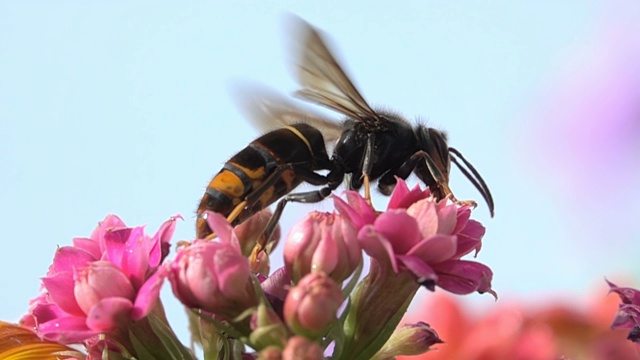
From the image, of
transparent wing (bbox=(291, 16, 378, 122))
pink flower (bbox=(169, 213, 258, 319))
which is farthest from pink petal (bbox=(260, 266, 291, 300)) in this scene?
transparent wing (bbox=(291, 16, 378, 122))

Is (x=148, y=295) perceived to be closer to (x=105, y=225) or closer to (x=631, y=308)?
(x=105, y=225)

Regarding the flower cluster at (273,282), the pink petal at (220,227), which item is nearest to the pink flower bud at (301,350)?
the flower cluster at (273,282)

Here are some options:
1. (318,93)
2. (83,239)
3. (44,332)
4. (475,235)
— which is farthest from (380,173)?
(44,332)

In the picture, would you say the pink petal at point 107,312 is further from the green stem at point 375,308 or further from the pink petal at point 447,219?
the pink petal at point 447,219

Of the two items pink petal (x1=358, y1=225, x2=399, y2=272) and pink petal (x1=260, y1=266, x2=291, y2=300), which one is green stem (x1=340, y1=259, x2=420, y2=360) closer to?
pink petal (x1=358, y1=225, x2=399, y2=272)

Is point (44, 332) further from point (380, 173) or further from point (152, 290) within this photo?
point (380, 173)
